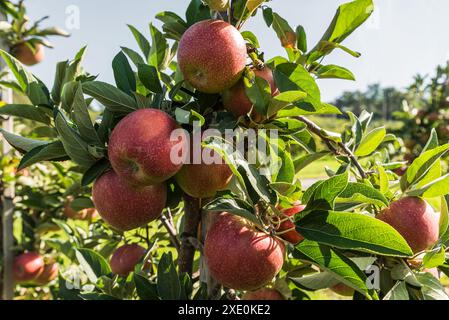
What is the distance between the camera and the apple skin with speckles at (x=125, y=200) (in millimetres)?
788

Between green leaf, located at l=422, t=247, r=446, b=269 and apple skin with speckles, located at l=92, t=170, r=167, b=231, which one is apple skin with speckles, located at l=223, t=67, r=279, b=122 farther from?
green leaf, located at l=422, t=247, r=446, b=269

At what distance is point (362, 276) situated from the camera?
651 millimetres

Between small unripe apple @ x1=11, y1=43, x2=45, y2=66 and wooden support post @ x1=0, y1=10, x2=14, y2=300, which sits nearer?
wooden support post @ x1=0, y1=10, x2=14, y2=300

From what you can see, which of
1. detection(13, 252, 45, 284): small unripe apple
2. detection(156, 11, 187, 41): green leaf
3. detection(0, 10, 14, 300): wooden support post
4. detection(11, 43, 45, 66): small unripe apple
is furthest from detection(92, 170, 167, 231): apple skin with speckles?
detection(11, 43, 45, 66): small unripe apple

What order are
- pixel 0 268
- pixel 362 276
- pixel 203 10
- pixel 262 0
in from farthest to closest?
pixel 0 268 → pixel 203 10 → pixel 262 0 → pixel 362 276

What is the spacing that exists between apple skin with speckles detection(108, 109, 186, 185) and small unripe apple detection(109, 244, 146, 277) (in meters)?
0.54

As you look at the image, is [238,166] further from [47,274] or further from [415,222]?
[47,274]

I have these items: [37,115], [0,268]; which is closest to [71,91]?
[37,115]

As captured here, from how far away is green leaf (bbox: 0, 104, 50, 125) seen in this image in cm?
90

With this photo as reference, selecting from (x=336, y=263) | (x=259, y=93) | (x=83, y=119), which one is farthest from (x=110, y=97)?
(x=336, y=263)

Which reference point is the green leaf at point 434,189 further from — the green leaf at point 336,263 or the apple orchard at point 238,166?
the green leaf at point 336,263

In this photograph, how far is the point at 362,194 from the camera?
2.23 feet
